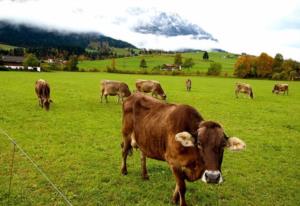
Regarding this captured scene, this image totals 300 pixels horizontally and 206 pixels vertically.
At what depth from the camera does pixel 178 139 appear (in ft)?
19.8

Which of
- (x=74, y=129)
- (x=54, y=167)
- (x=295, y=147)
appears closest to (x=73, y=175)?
(x=54, y=167)

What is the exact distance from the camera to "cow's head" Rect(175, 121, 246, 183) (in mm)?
5914

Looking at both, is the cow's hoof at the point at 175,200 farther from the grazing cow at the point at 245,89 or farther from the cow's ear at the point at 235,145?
the grazing cow at the point at 245,89

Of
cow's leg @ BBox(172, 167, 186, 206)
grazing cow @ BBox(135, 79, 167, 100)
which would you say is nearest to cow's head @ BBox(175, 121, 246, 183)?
cow's leg @ BBox(172, 167, 186, 206)

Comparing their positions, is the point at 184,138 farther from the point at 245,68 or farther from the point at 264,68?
the point at 264,68

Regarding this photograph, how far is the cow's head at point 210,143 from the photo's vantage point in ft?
19.4

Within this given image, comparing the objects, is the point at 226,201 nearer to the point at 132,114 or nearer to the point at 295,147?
the point at 132,114

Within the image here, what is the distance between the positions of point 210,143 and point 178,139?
566mm

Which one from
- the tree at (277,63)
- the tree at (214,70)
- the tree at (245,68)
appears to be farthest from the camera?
the tree at (214,70)

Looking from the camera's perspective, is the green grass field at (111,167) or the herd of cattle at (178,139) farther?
the green grass field at (111,167)

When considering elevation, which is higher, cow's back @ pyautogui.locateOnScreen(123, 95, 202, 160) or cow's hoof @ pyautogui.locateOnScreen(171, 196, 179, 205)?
cow's back @ pyautogui.locateOnScreen(123, 95, 202, 160)

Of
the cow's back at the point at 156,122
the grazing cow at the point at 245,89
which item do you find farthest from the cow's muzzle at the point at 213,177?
the grazing cow at the point at 245,89

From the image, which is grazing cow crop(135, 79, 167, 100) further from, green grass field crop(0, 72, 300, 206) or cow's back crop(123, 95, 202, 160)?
cow's back crop(123, 95, 202, 160)

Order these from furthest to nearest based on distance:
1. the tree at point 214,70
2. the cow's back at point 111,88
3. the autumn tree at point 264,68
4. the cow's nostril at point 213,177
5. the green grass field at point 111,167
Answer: the tree at point 214,70 → the autumn tree at point 264,68 → the cow's back at point 111,88 → the green grass field at point 111,167 → the cow's nostril at point 213,177
